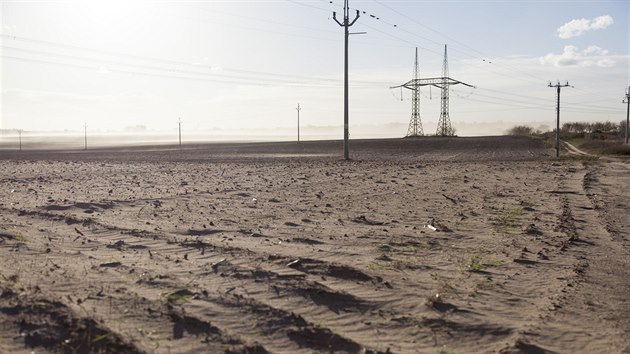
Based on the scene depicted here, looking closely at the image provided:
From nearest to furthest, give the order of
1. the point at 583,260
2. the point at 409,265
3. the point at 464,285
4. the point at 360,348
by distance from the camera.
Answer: the point at 360,348, the point at 464,285, the point at 409,265, the point at 583,260

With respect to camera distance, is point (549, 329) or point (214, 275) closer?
point (549, 329)

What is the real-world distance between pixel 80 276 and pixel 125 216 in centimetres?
548

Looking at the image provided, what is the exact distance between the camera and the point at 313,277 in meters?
7.37

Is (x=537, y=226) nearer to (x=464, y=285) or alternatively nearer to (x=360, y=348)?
(x=464, y=285)

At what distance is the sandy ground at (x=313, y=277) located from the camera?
17.8 feet

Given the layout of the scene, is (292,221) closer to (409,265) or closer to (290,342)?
(409,265)

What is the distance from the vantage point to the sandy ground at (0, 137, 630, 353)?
542cm

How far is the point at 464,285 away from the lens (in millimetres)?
7168

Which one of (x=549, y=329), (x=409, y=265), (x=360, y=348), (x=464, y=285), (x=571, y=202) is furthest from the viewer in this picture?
(x=571, y=202)

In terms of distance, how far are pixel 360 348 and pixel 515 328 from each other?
1.56 metres

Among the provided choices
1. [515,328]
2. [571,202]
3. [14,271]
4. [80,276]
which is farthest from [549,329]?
[571,202]

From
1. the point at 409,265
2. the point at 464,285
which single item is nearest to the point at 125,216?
the point at 409,265

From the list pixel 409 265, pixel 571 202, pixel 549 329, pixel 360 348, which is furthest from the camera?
pixel 571 202

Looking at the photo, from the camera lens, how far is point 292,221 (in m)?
12.0
